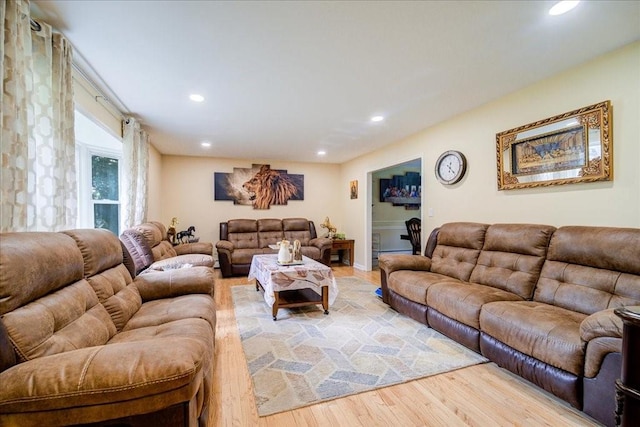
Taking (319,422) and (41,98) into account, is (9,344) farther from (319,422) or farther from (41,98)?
(41,98)

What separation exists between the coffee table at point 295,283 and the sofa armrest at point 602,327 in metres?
2.12

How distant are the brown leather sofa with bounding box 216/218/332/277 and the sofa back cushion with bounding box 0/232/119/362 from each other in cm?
345

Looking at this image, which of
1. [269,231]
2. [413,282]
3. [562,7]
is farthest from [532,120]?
[269,231]

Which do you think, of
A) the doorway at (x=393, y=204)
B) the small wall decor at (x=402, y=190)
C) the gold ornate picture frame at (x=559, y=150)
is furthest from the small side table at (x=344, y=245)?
the gold ornate picture frame at (x=559, y=150)

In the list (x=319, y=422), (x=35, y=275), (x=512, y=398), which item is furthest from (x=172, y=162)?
(x=512, y=398)

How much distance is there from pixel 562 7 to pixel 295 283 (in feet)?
9.75

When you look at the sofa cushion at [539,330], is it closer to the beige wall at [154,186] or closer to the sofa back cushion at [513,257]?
the sofa back cushion at [513,257]

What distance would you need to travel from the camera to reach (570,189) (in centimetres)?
244

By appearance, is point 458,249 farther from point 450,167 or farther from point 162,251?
point 162,251

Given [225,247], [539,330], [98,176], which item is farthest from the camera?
[225,247]

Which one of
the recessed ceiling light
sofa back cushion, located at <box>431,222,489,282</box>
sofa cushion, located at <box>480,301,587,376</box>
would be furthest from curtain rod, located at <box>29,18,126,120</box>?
sofa back cushion, located at <box>431,222,489,282</box>

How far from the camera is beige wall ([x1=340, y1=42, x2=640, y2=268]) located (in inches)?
81.8

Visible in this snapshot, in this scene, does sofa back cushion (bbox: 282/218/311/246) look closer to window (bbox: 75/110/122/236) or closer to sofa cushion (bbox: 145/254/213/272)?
sofa cushion (bbox: 145/254/213/272)

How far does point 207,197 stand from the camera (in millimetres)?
5934
